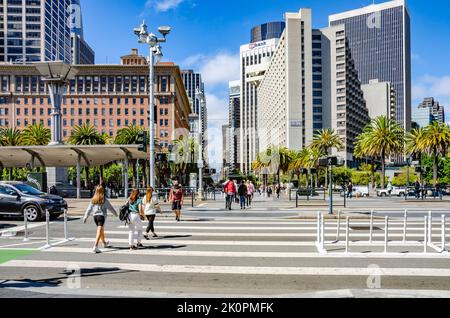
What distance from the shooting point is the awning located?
36.6 m

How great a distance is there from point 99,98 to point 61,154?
272 feet

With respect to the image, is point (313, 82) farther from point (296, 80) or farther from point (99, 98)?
point (99, 98)

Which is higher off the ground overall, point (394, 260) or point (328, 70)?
point (328, 70)

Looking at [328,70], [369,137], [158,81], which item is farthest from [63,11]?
[369,137]

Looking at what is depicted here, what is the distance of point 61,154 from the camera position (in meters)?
39.6

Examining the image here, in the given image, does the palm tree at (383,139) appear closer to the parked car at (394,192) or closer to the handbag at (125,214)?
the parked car at (394,192)

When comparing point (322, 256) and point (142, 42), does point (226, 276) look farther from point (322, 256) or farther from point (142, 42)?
point (142, 42)

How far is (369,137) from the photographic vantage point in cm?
5750

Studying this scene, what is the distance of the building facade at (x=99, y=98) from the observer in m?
116

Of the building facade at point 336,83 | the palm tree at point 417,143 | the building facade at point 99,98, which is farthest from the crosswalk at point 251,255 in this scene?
the building facade at point 336,83

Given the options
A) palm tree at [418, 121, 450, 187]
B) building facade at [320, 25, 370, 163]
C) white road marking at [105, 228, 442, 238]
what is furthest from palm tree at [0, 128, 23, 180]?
building facade at [320, 25, 370, 163]

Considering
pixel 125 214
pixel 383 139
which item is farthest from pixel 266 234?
pixel 383 139

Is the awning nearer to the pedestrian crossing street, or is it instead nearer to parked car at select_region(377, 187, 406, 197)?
the pedestrian crossing street
